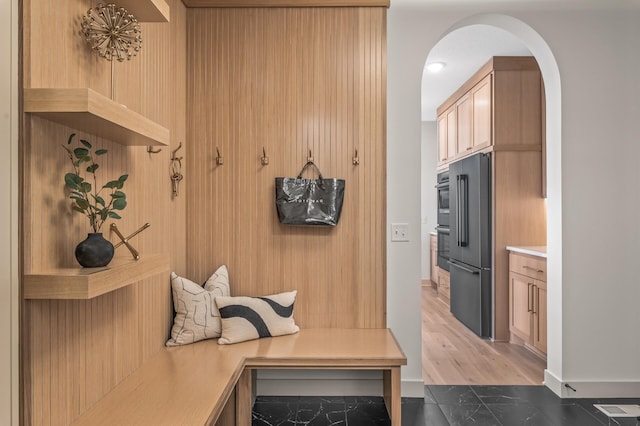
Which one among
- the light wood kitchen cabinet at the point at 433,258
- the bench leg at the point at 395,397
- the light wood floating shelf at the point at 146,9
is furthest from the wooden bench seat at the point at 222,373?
the light wood kitchen cabinet at the point at 433,258

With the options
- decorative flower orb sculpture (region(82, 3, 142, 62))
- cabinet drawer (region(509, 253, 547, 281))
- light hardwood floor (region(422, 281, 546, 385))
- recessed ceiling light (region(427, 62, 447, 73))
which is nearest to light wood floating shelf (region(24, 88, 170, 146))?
decorative flower orb sculpture (region(82, 3, 142, 62))

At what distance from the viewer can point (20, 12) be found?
1.23 meters

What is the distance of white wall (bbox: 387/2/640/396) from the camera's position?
2793 mm

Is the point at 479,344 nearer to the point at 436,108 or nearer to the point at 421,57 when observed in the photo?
the point at 421,57

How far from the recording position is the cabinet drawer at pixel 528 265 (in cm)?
345

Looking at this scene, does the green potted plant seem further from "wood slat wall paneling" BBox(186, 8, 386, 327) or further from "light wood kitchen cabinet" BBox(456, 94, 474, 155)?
"light wood kitchen cabinet" BBox(456, 94, 474, 155)

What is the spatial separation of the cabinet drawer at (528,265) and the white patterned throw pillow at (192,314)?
8.06ft

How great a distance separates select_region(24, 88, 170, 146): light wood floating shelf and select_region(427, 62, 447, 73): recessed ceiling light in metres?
3.47

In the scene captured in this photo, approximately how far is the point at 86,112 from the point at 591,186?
2.82 meters

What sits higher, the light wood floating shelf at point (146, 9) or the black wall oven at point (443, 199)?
the light wood floating shelf at point (146, 9)

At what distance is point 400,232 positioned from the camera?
2.78m

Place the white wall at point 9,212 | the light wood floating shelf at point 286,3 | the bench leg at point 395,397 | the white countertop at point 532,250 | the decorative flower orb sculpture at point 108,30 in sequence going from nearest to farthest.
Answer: the white wall at point 9,212
the decorative flower orb sculpture at point 108,30
the bench leg at point 395,397
the light wood floating shelf at point 286,3
the white countertop at point 532,250

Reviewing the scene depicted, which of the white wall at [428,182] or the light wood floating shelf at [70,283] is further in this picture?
the white wall at [428,182]

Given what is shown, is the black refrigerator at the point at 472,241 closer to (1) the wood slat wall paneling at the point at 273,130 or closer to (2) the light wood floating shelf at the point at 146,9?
(1) the wood slat wall paneling at the point at 273,130
